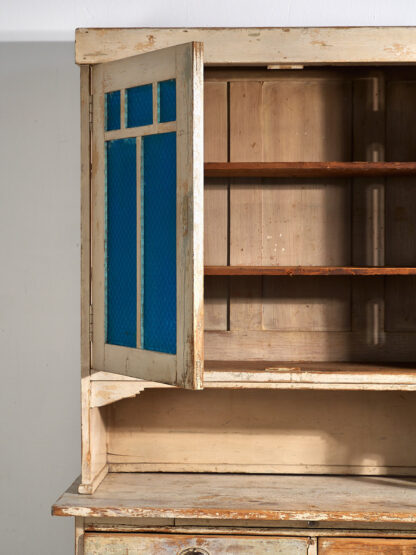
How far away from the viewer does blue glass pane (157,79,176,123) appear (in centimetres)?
191

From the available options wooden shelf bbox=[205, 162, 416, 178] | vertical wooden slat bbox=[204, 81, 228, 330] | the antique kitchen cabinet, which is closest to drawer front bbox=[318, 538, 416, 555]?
the antique kitchen cabinet

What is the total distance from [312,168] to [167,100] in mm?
636

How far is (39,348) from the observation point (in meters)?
2.75

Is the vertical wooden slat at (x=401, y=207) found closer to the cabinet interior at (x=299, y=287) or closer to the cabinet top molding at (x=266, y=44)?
the cabinet interior at (x=299, y=287)

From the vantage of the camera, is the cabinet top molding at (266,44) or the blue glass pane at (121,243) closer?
the blue glass pane at (121,243)

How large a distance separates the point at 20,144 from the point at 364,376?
1810mm

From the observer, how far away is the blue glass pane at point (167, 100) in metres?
1.91

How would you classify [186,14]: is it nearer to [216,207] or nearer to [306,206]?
[216,207]

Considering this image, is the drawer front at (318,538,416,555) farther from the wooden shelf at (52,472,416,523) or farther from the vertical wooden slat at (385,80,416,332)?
the vertical wooden slat at (385,80,416,332)

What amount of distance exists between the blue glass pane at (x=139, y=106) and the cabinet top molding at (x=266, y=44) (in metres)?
0.23

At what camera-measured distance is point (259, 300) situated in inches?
101

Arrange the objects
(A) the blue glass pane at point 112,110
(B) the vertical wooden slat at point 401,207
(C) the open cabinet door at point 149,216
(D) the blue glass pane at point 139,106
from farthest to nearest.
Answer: (B) the vertical wooden slat at point 401,207 < (A) the blue glass pane at point 112,110 < (D) the blue glass pane at point 139,106 < (C) the open cabinet door at point 149,216

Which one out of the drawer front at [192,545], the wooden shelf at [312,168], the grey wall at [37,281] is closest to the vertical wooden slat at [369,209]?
the wooden shelf at [312,168]

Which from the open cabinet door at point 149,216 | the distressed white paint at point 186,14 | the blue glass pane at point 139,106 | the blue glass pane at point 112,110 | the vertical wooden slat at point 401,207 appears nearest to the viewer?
the open cabinet door at point 149,216
